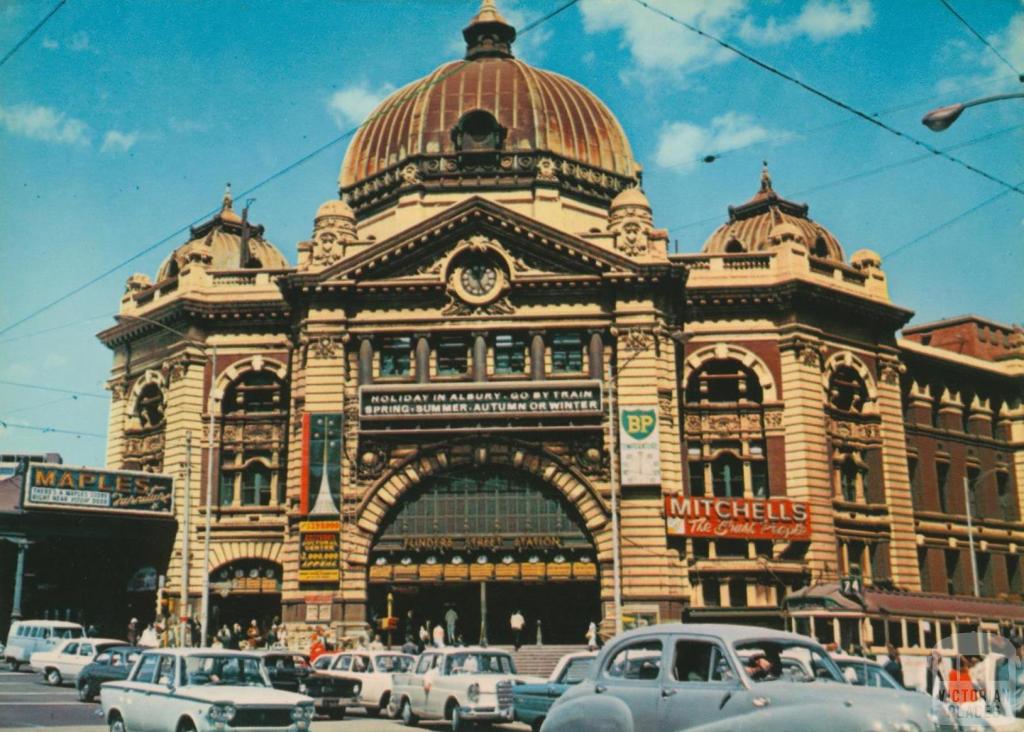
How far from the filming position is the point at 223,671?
61.7ft

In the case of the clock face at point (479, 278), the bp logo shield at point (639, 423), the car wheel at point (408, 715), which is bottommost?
the car wheel at point (408, 715)

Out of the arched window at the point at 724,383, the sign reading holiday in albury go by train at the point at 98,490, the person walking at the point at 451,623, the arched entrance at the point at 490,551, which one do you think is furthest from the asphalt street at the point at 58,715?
the arched window at the point at 724,383

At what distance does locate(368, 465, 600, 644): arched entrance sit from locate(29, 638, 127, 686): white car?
41.1 feet

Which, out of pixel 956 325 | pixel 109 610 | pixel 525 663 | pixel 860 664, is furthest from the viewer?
pixel 956 325

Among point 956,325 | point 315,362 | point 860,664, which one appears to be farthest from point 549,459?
point 956,325

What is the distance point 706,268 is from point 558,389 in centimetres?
970

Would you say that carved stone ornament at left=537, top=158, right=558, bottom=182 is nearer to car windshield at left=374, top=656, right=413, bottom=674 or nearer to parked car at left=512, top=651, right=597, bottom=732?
car windshield at left=374, top=656, right=413, bottom=674

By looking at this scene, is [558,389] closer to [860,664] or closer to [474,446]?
[474,446]

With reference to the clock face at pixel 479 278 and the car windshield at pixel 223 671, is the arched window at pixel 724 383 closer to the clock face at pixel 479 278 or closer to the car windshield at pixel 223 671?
the clock face at pixel 479 278

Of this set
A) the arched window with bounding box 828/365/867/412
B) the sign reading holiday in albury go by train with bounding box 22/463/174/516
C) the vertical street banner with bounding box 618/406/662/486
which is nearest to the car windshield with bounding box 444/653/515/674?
the vertical street banner with bounding box 618/406/662/486

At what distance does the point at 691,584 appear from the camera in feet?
149

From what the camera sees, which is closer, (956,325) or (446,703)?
(446,703)

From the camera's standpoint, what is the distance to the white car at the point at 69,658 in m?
33.7

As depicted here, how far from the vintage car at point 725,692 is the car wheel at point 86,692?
19.9 meters
